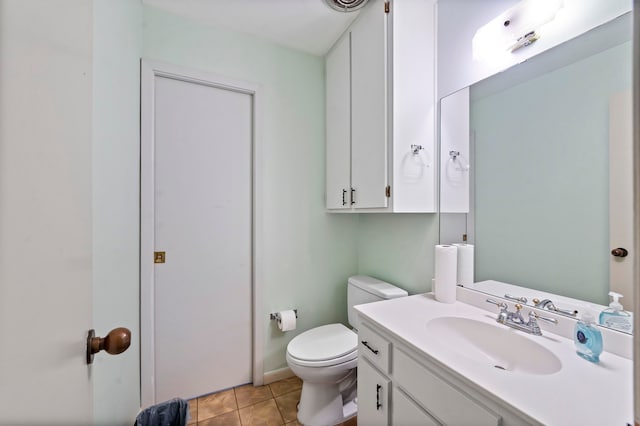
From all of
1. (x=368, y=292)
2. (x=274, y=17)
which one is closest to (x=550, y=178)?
(x=368, y=292)

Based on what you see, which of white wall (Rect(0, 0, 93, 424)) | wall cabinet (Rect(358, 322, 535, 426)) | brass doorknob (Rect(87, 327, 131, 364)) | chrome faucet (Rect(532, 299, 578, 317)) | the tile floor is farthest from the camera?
the tile floor

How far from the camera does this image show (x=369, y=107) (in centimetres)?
152

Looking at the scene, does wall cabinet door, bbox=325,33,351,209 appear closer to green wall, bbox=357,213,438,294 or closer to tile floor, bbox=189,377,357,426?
green wall, bbox=357,213,438,294

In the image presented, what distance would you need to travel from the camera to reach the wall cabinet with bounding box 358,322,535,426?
2.28 feet

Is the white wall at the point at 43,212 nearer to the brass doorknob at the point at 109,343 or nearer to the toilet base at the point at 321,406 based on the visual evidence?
the brass doorknob at the point at 109,343

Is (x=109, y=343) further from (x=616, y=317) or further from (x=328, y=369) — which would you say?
(x=616, y=317)

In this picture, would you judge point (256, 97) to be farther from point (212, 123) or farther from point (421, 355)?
point (421, 355)

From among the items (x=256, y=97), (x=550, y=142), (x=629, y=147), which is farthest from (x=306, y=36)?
(x=629, y=147)

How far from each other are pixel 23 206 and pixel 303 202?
171 cm

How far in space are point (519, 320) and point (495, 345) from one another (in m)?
0.13

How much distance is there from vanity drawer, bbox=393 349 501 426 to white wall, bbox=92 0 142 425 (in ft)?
3.35

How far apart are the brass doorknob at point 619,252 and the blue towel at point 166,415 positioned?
6.12ft

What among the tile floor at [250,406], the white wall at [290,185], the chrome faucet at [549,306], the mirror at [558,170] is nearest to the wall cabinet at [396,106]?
the mirror at [558,170]

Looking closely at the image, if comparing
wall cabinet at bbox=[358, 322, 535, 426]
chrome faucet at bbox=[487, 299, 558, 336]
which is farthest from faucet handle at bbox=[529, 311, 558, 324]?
wall cabinet at bbox=[358, 322, 535, 426]
